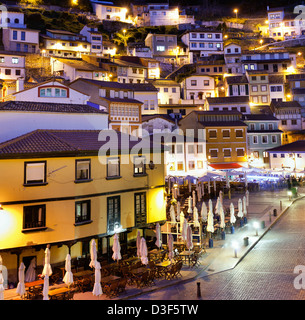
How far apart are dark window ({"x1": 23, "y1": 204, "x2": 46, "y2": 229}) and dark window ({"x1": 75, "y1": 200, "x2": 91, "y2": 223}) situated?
6.33ft

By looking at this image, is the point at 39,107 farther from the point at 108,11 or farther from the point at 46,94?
the point at 108,11

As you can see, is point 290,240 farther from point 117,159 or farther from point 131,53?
point 131,53

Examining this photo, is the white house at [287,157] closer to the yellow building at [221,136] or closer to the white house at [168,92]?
the yellow building at [221,136]

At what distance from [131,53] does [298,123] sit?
49.8 metres

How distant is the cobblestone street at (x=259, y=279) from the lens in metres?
13.9

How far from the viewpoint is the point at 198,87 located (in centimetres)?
7325

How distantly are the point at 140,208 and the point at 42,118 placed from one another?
10.3m

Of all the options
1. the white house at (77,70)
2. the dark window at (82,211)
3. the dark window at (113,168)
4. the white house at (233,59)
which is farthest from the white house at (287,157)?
the dark window at (82,211)

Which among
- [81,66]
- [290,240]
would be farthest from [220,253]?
[81,66]

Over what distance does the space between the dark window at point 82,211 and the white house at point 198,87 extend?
187ft

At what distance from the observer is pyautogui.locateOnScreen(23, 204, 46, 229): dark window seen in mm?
16938

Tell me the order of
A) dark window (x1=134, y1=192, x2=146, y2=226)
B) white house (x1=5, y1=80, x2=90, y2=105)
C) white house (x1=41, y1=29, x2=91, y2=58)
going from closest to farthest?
dark window (x1=134, y1=192, x2=146, y2=226) → white house (x1=5, y1=80, x2=90, y2=105) → white house (x1=41, y1=29, x2=91, y2=58)

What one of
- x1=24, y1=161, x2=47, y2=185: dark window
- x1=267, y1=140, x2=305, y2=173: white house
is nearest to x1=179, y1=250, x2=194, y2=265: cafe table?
x1=24, y1=161, x2=47, y2=185: dark window

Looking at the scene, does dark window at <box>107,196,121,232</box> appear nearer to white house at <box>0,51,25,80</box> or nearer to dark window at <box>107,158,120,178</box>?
dark window at <box>107,158,120,178</box>
